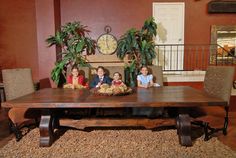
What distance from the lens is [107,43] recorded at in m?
6.11

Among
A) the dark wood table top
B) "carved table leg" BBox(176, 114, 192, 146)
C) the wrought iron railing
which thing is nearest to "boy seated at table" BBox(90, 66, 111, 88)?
the dark wood table top

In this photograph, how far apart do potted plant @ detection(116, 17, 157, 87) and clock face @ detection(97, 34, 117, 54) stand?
90 centimetres

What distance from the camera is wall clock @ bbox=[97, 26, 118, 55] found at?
6.09 m

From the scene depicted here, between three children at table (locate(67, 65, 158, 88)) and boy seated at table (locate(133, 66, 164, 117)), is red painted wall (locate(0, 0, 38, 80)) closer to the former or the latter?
three children at table (locate(67, 65, 158, 88))

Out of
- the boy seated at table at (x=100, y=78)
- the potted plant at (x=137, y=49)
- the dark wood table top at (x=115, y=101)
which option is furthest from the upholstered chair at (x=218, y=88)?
the potted plant at (x=137, y=49)

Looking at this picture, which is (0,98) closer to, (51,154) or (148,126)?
(51,154)

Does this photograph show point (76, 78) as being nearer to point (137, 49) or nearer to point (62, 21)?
point (137, 49)

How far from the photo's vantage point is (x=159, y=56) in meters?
6.22

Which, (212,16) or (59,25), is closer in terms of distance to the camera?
(59,25)

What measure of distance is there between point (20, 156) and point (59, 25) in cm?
383

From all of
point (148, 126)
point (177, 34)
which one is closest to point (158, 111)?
point (148, 126)

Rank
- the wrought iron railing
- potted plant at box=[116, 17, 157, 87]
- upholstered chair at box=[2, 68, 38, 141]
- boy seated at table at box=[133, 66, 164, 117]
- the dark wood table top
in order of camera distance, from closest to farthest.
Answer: the dark wood table top, upholstered chair at box=[2, 68, 38, 141], boy seated at table at box=[133, 66, 164, 117], potted plant at box=[116, 17, 157, 87], the wrought iron railing

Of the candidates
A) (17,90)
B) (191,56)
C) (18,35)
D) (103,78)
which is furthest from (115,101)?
(191,56)

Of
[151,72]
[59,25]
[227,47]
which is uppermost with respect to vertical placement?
[59,25]
